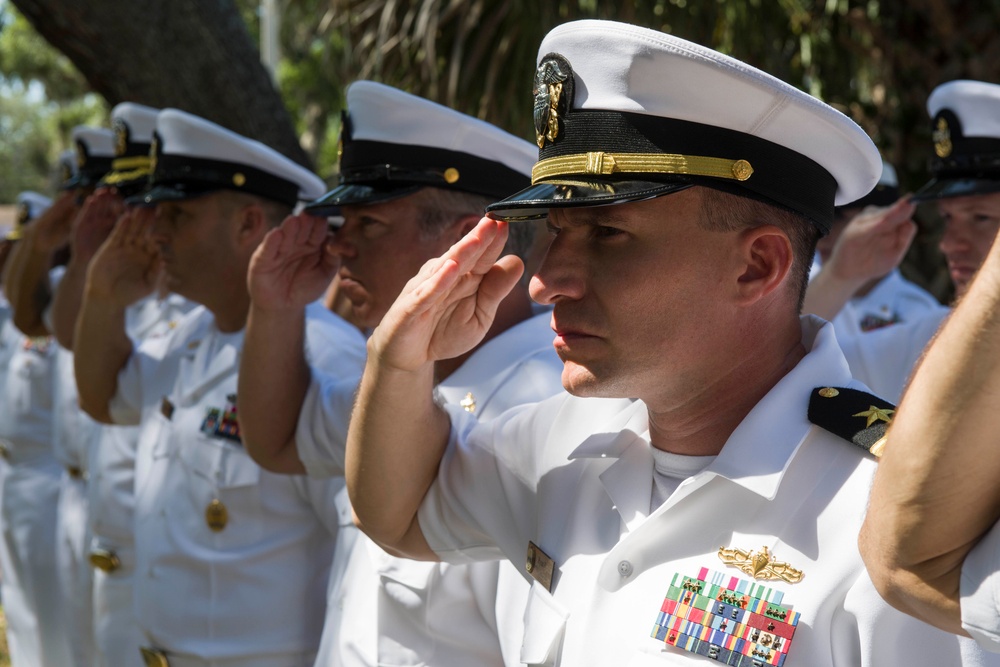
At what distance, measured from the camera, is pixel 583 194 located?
1.69 m

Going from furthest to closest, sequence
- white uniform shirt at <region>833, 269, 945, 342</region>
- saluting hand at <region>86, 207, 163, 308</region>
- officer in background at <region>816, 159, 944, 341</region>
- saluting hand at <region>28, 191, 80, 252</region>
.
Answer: saluting hand at <region>28, 191, 80, 252</region> < white uniform shirt at <region>833, 269, 945, 342</region> < officer in background at <region>816, 159, 944, 341</region> < saluting hand at <region>86, 207, 163, 308</region>

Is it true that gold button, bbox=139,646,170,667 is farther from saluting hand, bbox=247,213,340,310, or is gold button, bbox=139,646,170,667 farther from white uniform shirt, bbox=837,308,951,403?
white uniform shirt, bbox=837,308,951,403

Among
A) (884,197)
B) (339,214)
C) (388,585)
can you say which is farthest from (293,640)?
(884,197)

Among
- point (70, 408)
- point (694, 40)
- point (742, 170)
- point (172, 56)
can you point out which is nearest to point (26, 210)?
point (70, 408)

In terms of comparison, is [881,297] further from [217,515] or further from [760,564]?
[760,564]

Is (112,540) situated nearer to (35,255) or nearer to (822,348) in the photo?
(35,255)

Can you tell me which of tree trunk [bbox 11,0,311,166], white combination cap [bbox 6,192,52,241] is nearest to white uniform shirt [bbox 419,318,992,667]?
tree trunk [bbox 11,0,311,166]

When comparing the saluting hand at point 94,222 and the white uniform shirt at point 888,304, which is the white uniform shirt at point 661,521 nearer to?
the white uniform shirt at point 888,304

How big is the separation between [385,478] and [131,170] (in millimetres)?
3319

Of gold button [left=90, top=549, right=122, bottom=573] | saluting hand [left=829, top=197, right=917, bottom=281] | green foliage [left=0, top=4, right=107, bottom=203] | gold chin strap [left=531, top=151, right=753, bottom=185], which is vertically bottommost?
green foliage [left=0, top=4, right=107, bottom=203]

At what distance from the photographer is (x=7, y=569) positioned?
259 inches

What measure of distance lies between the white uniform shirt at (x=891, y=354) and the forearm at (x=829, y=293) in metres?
0.15

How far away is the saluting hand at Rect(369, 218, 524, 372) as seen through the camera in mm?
1847

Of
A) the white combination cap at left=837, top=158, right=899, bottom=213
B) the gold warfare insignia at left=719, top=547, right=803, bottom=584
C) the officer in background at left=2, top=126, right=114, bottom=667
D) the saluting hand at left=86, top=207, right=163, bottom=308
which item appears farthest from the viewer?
the officer in background at left=2, top=126, right=114, bottom=667
